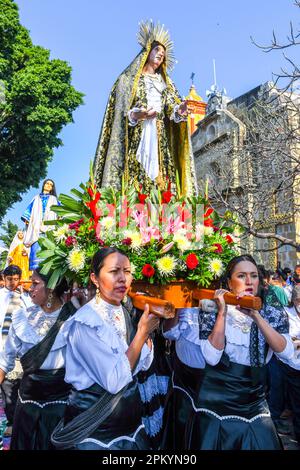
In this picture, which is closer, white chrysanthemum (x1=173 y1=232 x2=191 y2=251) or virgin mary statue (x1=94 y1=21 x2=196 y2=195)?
white chrysanthemum (x1=173 y1=232 x2=191 y2=251)

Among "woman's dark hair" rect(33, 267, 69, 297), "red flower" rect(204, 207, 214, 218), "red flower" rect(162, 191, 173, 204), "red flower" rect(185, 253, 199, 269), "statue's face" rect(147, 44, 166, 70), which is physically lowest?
"woman's dark hair" rect(33, 267, 69, 297)

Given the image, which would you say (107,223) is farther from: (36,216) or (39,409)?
(36,216)

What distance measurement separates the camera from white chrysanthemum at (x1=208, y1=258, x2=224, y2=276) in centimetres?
314

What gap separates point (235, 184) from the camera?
20156mm

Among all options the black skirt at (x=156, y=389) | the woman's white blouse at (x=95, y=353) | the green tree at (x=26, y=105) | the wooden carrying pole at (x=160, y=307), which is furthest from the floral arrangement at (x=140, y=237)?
the green tree at (x=26, y=105)

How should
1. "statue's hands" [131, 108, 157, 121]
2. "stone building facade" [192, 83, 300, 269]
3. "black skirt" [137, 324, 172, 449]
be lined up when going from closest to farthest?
"black skirt" [137, 324, 172, 449]
"statue's hands" [131, 108, 157, 121]
"stone building facade" [192, 83, 300, 269]

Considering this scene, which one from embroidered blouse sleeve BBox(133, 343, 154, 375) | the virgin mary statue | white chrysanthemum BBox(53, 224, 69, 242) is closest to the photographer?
embroidered blouse sleeve BBox(133, 343, 154, 375)

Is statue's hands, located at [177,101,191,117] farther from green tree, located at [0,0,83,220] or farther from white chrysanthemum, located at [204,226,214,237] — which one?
green tree, located at [0,0,83,220]

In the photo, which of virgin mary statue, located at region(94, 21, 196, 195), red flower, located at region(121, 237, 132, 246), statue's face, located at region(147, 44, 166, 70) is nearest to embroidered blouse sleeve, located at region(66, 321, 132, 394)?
red flower, located at region(121, 237, 132, 246)

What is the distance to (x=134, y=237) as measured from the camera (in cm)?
304

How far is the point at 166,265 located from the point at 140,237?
297 mm

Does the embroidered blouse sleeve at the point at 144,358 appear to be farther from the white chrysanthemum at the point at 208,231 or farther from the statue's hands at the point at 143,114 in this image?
the statue's hands at the point at 143,114
